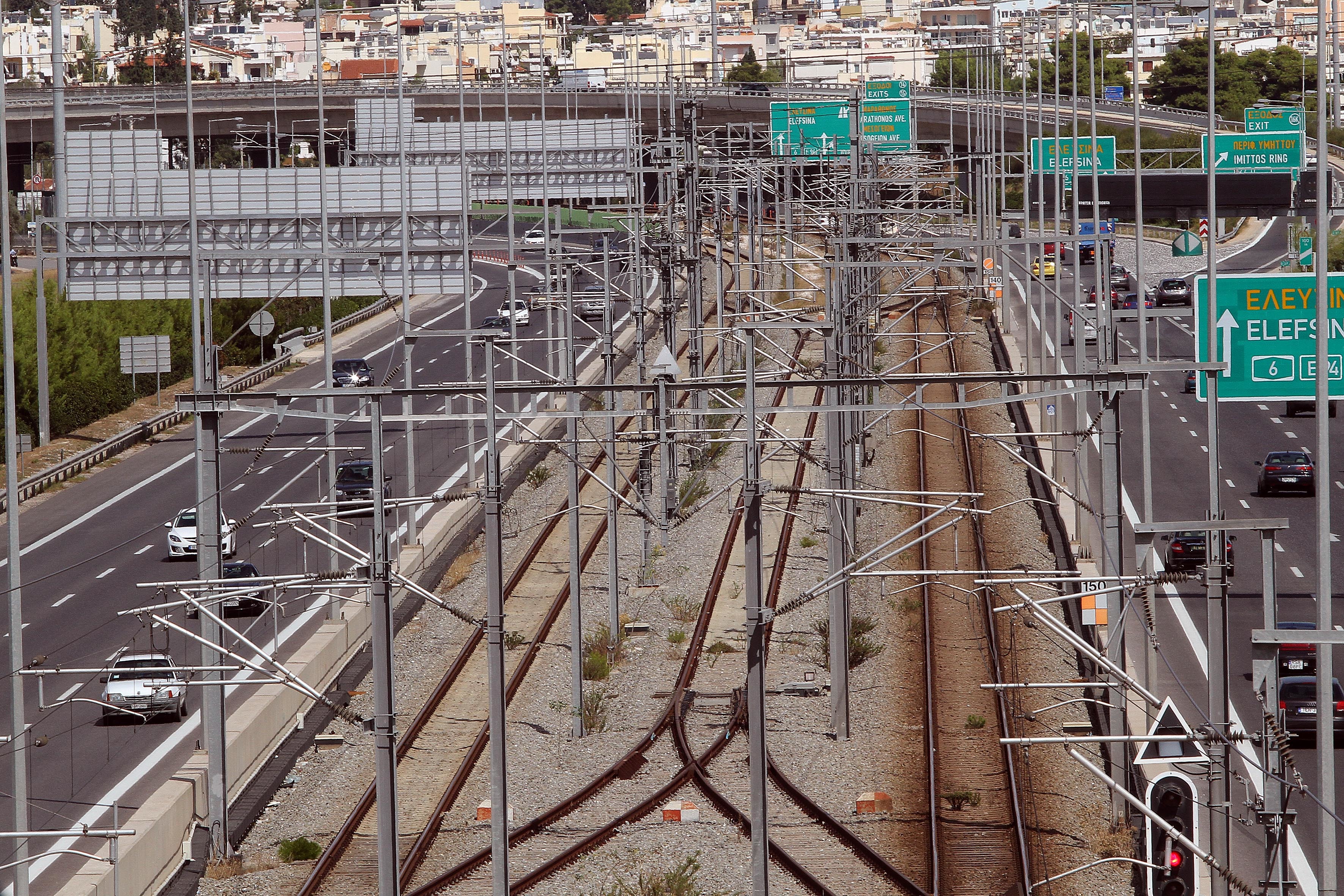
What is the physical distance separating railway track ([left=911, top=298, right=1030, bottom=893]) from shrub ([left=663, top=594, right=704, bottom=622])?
4213mm

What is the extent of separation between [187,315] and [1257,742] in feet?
166

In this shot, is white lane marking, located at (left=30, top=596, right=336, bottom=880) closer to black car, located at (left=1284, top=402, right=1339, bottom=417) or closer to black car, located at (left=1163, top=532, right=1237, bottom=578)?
black car, located at (left=1163, top=532, right=1237, bottom=578)

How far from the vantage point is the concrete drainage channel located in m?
17.9

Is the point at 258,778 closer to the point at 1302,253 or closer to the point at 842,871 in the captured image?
the point at 842,871

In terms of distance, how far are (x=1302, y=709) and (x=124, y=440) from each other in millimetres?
35744

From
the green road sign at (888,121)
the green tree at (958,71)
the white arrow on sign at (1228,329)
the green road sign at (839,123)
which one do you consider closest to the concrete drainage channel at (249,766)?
the white arrow on sign at (1228,329)

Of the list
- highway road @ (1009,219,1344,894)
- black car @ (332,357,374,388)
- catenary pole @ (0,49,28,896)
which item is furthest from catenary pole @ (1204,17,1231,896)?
black car @ (332,357,374,388)

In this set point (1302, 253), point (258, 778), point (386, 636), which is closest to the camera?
point (386, 636)

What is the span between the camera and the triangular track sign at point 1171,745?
43.7 feet

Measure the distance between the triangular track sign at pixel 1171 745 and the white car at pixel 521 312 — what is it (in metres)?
48.8

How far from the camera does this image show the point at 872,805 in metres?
21.1

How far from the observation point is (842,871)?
18.9 meters

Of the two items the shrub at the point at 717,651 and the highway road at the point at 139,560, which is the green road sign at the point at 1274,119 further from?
the shrub at the point at 717,651

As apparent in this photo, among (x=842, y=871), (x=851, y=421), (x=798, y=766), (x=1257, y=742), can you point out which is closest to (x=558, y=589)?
(x=851, y=421)
